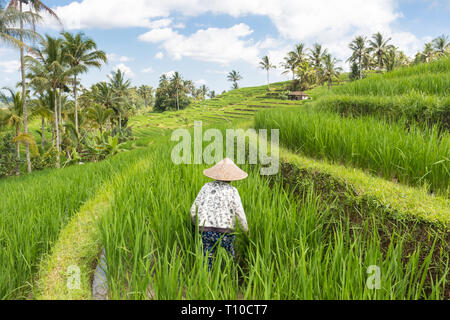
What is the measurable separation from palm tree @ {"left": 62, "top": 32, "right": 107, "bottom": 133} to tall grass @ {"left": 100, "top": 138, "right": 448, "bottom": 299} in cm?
2280

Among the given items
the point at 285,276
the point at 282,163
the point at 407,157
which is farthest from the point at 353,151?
the point at 285,276

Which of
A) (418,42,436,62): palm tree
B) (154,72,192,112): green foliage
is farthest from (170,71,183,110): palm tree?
(418,42,436,62): palm tree

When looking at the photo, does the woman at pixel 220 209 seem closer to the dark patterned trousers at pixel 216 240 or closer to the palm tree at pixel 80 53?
the dark patterned trousers at pixel 216 240

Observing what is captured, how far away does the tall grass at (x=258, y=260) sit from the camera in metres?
1.43

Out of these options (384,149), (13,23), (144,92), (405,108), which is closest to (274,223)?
(384,149)

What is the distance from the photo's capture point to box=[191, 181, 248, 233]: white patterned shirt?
1913 millimetres

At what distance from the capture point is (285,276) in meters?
1.46

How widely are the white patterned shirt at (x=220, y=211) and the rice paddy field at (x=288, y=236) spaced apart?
169 millimetres

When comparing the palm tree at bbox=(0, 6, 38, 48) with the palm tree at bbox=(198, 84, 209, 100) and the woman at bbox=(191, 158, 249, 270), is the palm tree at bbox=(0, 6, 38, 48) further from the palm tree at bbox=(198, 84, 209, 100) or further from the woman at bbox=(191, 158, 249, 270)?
the palm tree at bbox=(198, 84, 209, 100)

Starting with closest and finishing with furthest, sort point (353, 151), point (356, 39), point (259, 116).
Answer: point (353, 151) → point (259, 116) → point (356, 39)
